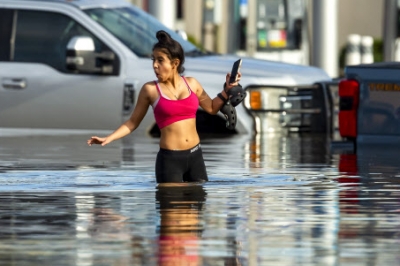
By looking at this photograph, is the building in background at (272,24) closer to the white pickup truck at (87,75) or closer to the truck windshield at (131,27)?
the truck windshield at (131,27)

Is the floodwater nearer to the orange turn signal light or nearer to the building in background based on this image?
the orange turn signal light

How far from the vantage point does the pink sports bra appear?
11031 mm

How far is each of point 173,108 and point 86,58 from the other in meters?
5.48

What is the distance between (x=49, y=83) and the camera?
660 inches

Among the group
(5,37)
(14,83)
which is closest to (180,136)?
(14,83)

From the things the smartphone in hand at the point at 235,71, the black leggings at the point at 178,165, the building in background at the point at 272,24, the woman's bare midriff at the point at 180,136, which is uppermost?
the smartphone in hand at the point at 235,71

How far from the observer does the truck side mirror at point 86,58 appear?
1611cm

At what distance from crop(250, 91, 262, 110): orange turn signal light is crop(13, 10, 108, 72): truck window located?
1.68 m

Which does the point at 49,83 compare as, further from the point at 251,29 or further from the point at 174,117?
the point at 251,29

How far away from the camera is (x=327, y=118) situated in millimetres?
17578

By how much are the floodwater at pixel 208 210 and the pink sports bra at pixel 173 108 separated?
48 cm

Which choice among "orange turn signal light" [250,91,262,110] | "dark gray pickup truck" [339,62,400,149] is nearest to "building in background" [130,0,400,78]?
"orange turn signal light" [250,91,262,110]

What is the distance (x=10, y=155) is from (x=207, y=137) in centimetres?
323

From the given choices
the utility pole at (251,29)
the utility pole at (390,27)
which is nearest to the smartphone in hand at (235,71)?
the utility pole at (390,27)
